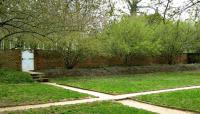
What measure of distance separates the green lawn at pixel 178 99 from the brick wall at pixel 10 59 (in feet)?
40.3

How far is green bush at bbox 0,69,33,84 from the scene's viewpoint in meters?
18.9

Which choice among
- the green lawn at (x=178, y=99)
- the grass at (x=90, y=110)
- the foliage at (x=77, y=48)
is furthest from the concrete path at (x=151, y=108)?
the foliage at (x=77, y=48)

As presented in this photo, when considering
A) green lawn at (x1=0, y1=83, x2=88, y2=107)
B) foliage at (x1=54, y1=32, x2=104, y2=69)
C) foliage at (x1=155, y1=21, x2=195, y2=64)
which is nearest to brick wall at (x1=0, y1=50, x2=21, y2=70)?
foliage at (x1=54, y1=32, x2=104, y2=69)

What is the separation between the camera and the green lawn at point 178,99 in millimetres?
11477

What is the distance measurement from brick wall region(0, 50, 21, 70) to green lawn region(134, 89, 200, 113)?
40.3ft

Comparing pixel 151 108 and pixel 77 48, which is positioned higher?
pixel 77 48

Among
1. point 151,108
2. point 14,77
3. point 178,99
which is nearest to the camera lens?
point 151,108

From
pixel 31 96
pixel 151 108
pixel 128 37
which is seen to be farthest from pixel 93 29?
pixel 151 108

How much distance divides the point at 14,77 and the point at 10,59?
151 inches

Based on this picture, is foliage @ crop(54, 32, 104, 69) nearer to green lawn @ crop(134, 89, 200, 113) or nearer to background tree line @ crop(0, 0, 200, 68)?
background tree line @ crop(0, 0, 200, 68)

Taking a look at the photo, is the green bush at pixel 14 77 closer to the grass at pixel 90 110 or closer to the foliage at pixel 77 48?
the foliage at pixel 77 48

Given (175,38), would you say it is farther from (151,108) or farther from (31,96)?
(151,108)

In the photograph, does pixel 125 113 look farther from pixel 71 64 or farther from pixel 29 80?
pixel 71 64

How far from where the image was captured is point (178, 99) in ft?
41.9
